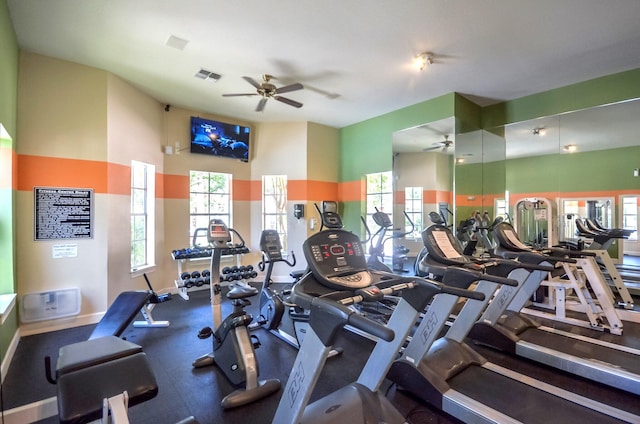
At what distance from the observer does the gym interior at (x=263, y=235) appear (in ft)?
7.08

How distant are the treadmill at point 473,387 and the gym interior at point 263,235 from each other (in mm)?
23

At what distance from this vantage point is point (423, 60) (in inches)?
150

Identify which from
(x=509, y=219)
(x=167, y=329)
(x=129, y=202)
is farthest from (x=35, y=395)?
(x=509, y=219)

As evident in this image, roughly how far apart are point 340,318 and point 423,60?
144 inches

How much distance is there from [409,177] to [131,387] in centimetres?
524

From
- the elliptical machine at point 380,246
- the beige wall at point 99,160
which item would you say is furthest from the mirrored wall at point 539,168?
the beige wall at point 99,160

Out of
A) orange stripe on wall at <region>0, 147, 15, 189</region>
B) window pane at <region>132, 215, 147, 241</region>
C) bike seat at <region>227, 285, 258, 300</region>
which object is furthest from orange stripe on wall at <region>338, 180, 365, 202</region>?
orange stripe on wall at <region>0, 147, 15, 189</region>

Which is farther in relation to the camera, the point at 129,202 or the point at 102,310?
the point at 129,202

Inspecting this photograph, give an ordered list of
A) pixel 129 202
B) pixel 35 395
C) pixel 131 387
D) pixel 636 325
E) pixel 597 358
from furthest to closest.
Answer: pixel 129 202 < pixel 636 325 < pixel 597 358 < pixel 35 395 < pixel 131 387

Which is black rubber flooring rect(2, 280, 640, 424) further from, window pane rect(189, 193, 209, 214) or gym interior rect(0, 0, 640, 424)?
window pane rect(189, 193, 209, 214)

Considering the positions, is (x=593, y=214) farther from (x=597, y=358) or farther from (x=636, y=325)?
(x=597, y=358)

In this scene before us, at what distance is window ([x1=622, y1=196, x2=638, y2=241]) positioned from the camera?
4486mm

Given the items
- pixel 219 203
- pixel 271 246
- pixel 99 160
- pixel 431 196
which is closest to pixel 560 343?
pixel 431 196

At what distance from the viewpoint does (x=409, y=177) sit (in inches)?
224
